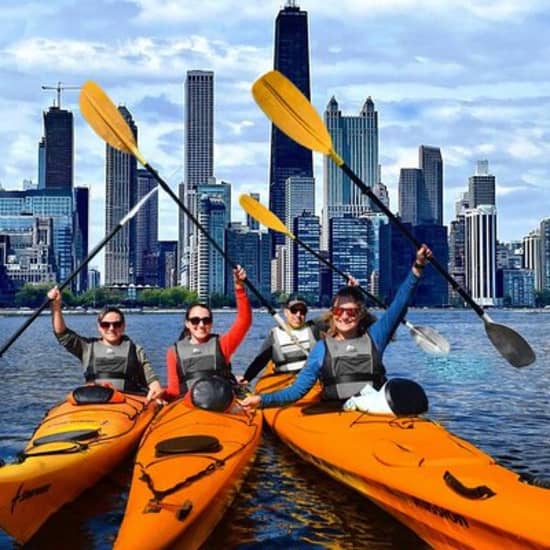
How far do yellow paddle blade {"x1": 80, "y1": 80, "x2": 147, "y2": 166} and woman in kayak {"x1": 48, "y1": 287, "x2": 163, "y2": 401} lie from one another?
9.96 ft

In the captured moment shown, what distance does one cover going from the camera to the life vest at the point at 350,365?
7.88 meters

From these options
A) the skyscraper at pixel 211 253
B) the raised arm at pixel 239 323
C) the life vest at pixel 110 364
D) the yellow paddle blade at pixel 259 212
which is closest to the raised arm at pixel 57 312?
the life vest at pixel 110 364

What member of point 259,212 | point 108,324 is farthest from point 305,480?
point 259,212

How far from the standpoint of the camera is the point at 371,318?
834 cm

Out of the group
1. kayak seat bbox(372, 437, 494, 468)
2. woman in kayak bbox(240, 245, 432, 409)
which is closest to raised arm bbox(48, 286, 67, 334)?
woman in kayak bbox(240, 245, 432, 409)

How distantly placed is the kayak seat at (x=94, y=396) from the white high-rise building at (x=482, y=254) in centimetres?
17879

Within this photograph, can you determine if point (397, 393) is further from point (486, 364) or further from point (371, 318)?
point (486, 364)

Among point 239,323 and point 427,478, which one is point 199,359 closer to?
point 239,323

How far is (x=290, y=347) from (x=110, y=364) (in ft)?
9.86

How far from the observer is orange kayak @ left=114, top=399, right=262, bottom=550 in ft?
17.0

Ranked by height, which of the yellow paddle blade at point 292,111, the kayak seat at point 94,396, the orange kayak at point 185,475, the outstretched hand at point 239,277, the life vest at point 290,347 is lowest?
the orange kayak at point 185,475

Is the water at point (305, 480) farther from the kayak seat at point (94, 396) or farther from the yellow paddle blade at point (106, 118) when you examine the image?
A: the yellow paddle blade at point (106, 118)

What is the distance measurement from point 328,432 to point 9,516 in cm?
288

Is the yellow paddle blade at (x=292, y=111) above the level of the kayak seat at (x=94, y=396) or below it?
above
